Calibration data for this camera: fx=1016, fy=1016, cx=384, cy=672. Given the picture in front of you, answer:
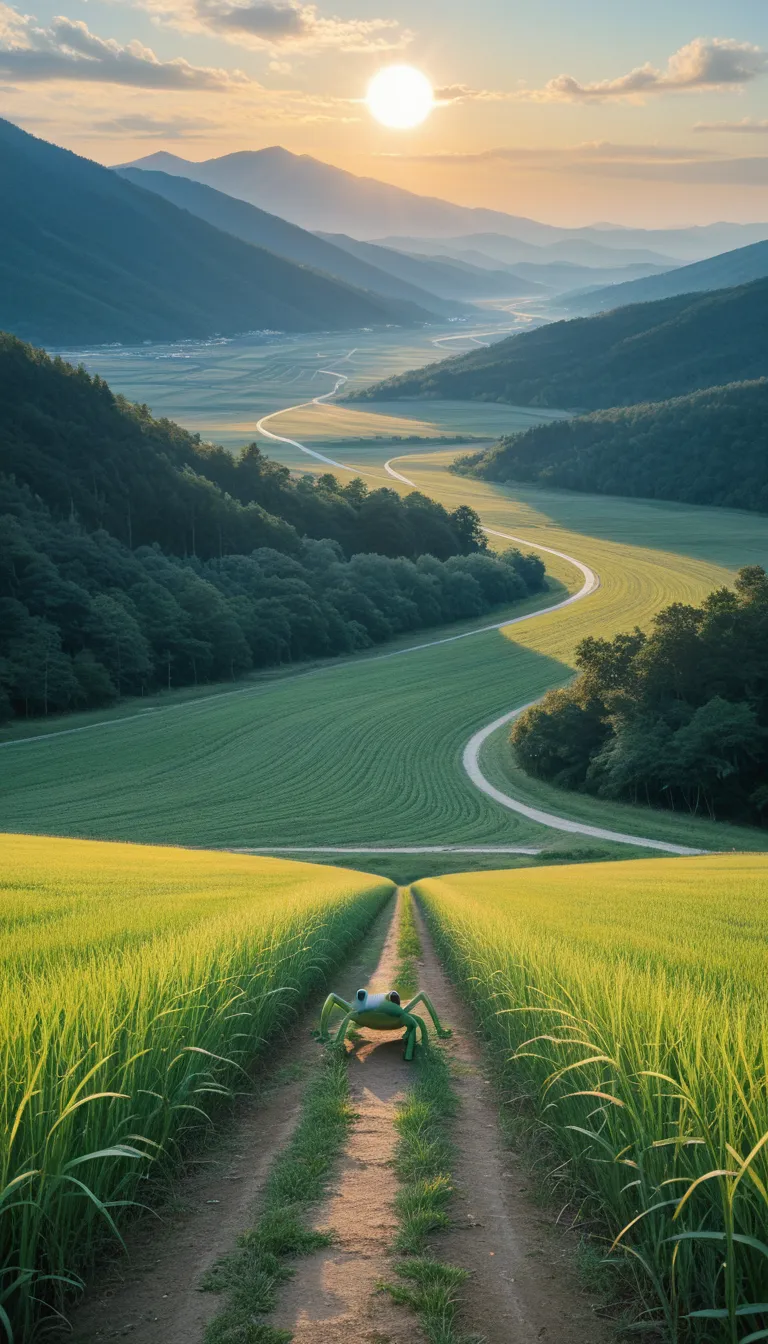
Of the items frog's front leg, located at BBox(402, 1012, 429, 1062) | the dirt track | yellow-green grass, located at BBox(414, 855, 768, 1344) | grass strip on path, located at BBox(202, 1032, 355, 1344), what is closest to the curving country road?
yellow-green grass, located at BBox(414, 855, 768, 1344)

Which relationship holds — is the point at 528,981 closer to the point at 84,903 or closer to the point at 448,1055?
the point at 448,1055

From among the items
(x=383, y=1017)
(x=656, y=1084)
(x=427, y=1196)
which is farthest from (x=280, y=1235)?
(x=383, y=1017)

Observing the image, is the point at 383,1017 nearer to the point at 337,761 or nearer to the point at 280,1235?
the point at 280,1235

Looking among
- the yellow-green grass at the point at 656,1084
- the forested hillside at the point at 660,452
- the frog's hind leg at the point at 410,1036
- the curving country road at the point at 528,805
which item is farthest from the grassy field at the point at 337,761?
the forested hillside at the point at 660,452

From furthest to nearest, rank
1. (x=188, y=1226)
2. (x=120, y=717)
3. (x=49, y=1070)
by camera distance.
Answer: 1. (x=120, y=717)
2. (x=188, y=1226)
3. (x=49, y=1070)

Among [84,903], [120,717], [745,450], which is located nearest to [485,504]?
[745,450]

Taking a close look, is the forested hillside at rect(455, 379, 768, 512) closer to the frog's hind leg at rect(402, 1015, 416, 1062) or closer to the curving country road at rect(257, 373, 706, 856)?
the curving country road at rect(257, 373, 706, 856)

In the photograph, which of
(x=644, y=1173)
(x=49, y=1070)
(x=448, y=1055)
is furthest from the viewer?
(x=448, y=1055)
